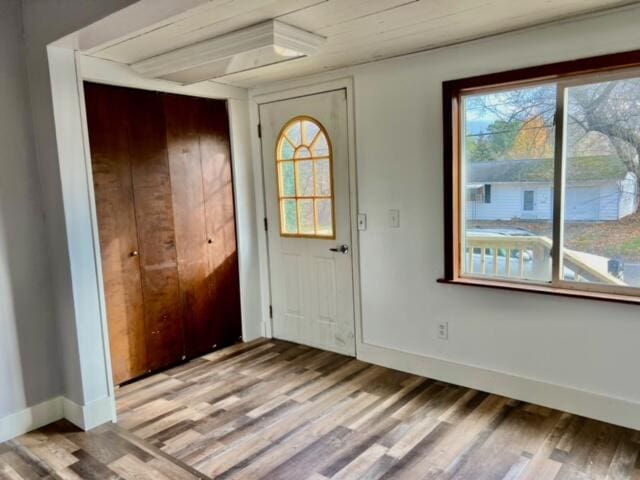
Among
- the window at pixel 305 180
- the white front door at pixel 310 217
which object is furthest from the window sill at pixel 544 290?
the window at pixel 305 180

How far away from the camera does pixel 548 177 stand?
8.76ft

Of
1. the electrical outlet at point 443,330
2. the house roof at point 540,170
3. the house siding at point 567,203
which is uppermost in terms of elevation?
the house roof at point 540,170

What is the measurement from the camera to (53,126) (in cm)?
253

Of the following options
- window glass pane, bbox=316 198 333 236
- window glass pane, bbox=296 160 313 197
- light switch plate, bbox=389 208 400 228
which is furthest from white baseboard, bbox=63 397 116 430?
light switch plate, bbox=389 208 400 228

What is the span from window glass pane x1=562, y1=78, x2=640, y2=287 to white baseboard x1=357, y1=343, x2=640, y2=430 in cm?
65

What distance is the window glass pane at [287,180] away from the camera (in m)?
3.79

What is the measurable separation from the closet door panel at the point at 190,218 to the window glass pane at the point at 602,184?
8.26 feet

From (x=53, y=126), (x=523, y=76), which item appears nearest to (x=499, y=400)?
(x=523, y=76)

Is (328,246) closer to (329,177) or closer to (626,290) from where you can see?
(329,177)

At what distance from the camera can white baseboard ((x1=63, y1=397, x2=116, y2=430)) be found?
2.73 m

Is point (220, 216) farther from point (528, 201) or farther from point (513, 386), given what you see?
point (513, 386)

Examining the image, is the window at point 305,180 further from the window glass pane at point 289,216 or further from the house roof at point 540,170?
the house roof at point 540,170

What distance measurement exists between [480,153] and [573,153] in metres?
0.52

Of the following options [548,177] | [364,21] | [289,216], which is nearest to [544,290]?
[548,177]
